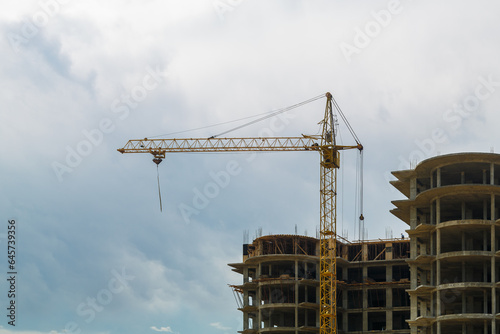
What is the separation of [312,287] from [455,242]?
28.7 m

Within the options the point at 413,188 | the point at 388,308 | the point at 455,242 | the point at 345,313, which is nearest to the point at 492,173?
the point at 413,188

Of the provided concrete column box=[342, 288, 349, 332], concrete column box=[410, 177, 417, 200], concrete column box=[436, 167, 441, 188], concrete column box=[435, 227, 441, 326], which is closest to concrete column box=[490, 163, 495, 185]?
concrete column box=[436, 167, 441, 188]

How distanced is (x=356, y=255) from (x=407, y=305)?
10.5m

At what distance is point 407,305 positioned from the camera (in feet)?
391

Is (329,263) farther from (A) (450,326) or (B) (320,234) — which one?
(A) (450,326)

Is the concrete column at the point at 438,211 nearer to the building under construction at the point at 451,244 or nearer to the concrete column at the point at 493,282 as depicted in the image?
the building under construction at the point at 451,244

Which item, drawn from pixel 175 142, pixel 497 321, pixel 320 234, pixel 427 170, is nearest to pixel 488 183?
pixel 427 170

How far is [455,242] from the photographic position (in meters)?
98.2

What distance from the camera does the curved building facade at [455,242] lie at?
92.2 meters

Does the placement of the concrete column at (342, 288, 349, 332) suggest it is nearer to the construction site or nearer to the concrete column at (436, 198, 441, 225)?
the construction site

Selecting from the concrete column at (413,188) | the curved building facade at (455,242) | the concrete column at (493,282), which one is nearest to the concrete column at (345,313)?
the curved building facade at (455,242)

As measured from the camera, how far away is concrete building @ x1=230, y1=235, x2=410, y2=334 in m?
119

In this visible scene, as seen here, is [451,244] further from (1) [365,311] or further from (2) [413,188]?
(1) [365,311]

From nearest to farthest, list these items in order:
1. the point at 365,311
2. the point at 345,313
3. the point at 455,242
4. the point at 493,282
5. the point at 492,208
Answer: the point at 493,282 < the point at 492,208 < the point at 455,242 < the point at 365,311 < the point at 345,313
